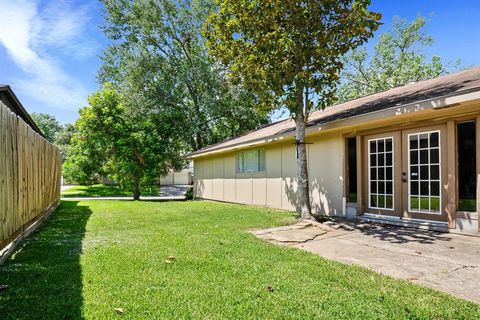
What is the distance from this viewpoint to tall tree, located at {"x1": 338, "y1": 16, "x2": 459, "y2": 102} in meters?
26.2

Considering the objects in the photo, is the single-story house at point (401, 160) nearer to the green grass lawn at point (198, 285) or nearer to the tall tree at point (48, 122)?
the green grass lawn at point (198, 285)

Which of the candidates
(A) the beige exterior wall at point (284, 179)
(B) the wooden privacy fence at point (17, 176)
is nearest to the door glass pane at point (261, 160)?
(A) the beige exterior wall at point (284, 179)

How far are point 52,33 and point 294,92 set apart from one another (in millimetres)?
10263

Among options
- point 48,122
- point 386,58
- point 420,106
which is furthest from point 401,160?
point 48,122

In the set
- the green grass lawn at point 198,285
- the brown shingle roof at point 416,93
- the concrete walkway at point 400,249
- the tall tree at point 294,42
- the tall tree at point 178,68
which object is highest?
the tall tree at point 178,68

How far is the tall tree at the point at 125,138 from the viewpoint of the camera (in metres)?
18.0

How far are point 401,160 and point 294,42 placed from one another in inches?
144

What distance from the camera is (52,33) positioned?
12.9 meters

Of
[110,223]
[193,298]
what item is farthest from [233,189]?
[193,298]

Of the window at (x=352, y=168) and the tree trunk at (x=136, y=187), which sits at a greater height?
the window at (x=352, y=168)

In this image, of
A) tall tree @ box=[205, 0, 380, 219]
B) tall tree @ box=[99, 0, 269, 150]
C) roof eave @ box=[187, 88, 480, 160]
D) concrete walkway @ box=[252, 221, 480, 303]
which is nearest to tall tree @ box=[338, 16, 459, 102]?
tall tree @ box=[99, 0, 269, 150]

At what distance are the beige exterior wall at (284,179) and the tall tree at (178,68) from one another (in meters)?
5.37

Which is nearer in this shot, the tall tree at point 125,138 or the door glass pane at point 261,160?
the door glass pane at point 261,160

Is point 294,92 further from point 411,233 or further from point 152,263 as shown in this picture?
point 152,263
